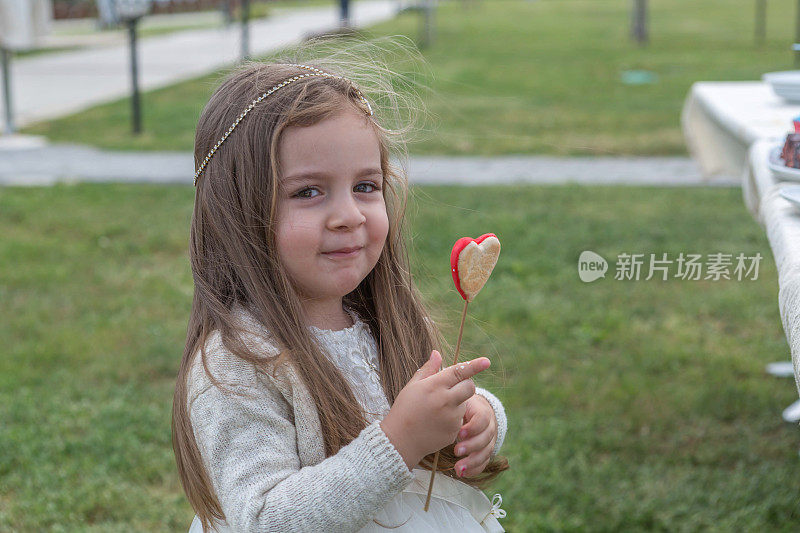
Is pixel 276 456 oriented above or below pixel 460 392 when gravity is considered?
below

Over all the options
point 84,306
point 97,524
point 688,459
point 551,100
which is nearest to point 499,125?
point 551,100

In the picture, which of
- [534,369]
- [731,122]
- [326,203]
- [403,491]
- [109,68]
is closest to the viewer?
[326,203]

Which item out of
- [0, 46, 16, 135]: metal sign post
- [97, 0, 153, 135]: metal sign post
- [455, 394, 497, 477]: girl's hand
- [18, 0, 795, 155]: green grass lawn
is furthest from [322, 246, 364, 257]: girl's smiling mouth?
[0, 46, 16, 135]: metal sign post

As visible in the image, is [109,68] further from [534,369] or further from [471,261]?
[471,261]

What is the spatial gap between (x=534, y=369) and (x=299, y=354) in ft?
7.49

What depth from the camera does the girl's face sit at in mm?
1363

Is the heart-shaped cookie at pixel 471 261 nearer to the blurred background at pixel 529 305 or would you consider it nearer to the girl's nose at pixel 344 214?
the girl's nose at pixel 344 214

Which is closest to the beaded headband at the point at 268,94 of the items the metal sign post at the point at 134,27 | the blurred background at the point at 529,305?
the blurred background at the point at 529,305

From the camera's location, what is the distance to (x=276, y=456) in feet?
4.29

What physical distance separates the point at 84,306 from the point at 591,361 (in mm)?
2325

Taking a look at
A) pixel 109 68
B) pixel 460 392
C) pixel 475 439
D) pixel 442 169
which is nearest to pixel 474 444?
pixel 475 439

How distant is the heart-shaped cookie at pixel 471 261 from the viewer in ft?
4.45

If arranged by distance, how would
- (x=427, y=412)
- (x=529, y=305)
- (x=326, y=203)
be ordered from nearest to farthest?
(x=427, y=412), (x=326, y=203), (x=529, y=305)

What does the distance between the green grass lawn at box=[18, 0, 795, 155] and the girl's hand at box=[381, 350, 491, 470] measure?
789 millimetres
